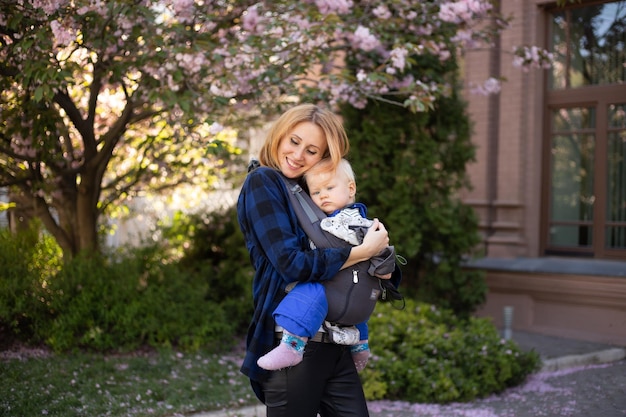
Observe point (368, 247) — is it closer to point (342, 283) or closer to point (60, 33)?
point (342, 283)

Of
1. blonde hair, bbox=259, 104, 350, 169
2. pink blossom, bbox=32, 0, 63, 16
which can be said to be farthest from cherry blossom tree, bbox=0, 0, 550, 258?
blonde hair, bbox=259, 104, 350, 169

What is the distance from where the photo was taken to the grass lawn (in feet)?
15.2

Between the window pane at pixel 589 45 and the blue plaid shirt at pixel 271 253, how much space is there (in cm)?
680

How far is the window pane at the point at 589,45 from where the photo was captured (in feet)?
26.8

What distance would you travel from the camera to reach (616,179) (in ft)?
26.7

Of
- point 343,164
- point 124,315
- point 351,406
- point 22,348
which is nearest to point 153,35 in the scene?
point 124,315

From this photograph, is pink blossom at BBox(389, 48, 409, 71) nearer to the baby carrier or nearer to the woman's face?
the woman's face

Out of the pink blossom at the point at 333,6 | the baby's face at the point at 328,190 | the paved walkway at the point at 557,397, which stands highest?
the pink blossom at the point at 333,6

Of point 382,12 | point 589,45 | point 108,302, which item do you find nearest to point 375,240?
point 382,12

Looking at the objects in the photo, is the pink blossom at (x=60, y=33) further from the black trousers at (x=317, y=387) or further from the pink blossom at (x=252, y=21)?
the black trousers at (x=317, y=387)

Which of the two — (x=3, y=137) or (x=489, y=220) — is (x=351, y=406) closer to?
(x=3, y=137)

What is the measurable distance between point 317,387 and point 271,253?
57 centimetres

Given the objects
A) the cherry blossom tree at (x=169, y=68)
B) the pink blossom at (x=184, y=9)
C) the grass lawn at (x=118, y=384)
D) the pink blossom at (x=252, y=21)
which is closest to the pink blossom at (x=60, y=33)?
the cherry blossom tree at (x=169, y=68)

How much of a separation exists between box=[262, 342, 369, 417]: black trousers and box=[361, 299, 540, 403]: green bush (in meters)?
2.53
